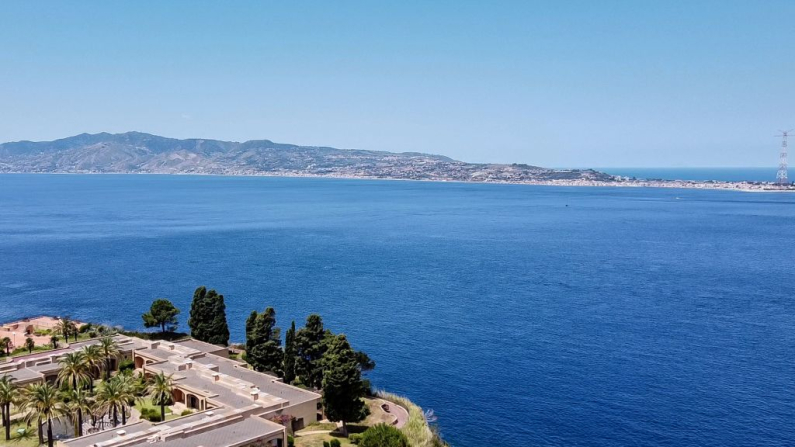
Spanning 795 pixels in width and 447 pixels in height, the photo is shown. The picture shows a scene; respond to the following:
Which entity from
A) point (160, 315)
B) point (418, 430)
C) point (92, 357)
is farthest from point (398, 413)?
point (160, 315)

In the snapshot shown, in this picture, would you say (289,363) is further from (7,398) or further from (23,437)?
(7,398)

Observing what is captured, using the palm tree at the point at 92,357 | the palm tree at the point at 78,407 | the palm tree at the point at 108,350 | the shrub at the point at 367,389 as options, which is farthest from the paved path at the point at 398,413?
the palm tree at the point at 108,350

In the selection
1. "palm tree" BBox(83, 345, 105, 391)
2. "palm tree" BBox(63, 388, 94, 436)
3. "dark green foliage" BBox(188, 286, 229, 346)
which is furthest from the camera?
"dark green foliage" BBox(188, 286, 229, 346)

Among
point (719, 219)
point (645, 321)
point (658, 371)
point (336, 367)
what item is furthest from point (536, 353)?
point (719, 219)

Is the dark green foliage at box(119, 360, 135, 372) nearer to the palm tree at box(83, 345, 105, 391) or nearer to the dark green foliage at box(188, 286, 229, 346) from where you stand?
the palm tree at box(83, 345, 105, 391)

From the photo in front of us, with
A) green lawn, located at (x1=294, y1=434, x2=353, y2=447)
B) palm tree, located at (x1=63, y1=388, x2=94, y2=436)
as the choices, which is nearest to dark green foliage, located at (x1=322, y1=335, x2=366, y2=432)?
green lawn, located at (x1=294, y1=434, x2=353, y2=447)

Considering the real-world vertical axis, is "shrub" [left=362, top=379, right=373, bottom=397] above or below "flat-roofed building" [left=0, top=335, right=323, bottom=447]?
below

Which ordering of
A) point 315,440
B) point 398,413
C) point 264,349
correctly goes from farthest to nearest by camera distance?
1. point 264,349
2. point 398,413
3. point 315,440

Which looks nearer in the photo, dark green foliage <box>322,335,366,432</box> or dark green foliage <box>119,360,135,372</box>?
dark green foliage <box>322,335,366,432</box>
